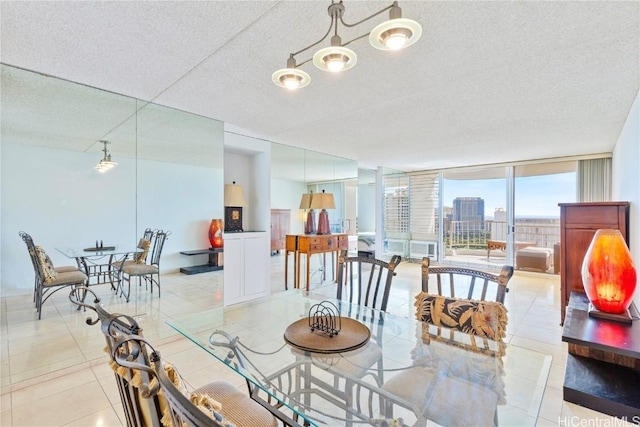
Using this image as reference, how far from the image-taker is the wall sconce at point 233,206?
12.5 feet

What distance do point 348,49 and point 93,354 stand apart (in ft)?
10.5

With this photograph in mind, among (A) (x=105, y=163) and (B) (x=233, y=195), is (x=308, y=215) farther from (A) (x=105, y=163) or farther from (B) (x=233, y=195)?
(A) (x=105, y=163)

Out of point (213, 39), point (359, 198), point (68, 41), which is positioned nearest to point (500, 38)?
point (213, 39)

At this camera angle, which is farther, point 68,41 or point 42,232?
point 42,232

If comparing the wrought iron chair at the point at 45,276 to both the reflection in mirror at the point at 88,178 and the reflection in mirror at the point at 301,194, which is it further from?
the reflection in mirror at the point at 301,194

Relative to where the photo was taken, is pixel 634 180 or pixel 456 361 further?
pixel 634 180

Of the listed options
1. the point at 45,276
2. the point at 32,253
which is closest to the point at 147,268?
the point at 45,276

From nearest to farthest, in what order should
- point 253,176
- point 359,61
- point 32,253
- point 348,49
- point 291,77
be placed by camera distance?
point 348,49
point 291,77
point 359,61
point 32,253
point 253,176

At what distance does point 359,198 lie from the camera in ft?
20.0

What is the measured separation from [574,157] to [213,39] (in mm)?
6474

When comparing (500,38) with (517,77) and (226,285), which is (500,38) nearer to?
(517,77)

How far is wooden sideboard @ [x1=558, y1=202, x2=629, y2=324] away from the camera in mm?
3102

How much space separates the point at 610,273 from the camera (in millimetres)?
1856

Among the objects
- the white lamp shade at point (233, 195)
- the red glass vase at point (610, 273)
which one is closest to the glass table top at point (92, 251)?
the white lamp shade at point (233, 195)
